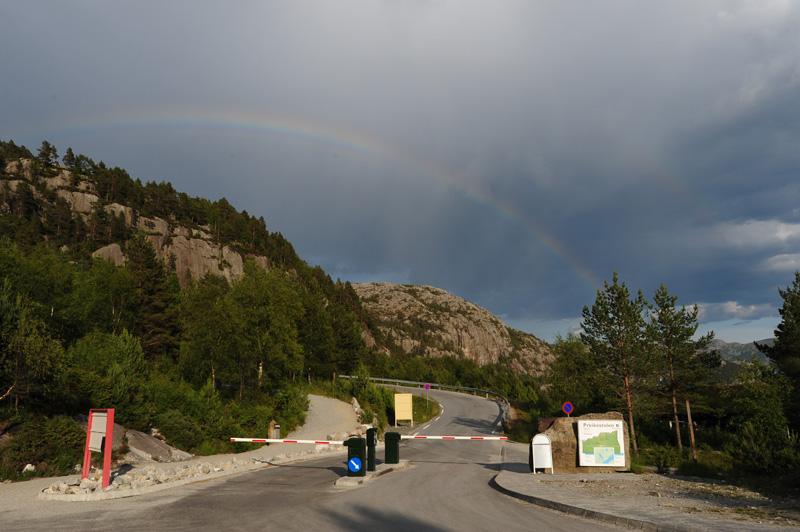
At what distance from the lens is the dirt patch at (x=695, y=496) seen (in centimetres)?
992

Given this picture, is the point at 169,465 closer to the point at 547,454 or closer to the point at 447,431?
the point at 547,454

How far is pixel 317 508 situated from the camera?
1095cm

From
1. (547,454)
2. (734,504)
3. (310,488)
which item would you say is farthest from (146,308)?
(734,504)

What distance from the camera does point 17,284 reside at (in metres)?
36.9

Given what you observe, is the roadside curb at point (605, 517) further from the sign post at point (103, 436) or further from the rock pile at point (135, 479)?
the sign post at point (103, 436)

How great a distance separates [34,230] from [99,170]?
39.0 metres

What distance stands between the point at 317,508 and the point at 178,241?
329 feet

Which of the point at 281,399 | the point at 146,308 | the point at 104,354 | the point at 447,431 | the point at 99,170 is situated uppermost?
the point at 99,170

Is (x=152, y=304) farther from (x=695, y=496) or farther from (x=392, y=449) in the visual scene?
(x=695, y=496)

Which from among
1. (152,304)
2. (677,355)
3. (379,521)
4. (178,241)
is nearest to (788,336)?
(677,355)

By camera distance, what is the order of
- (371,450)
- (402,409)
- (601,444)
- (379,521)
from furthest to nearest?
1. (402,409)
2. (601,444)
3. (371,450)
4. (379,521)

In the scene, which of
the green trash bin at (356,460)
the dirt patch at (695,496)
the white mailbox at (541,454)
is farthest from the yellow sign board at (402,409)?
the green trash bin at (356,460)

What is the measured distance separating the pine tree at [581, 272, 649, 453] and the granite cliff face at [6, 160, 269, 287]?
72.9m

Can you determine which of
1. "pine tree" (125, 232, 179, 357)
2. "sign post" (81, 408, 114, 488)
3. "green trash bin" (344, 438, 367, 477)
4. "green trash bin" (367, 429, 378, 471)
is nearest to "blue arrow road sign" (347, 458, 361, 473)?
"green trash bin" (344, 438, 367, 477)
